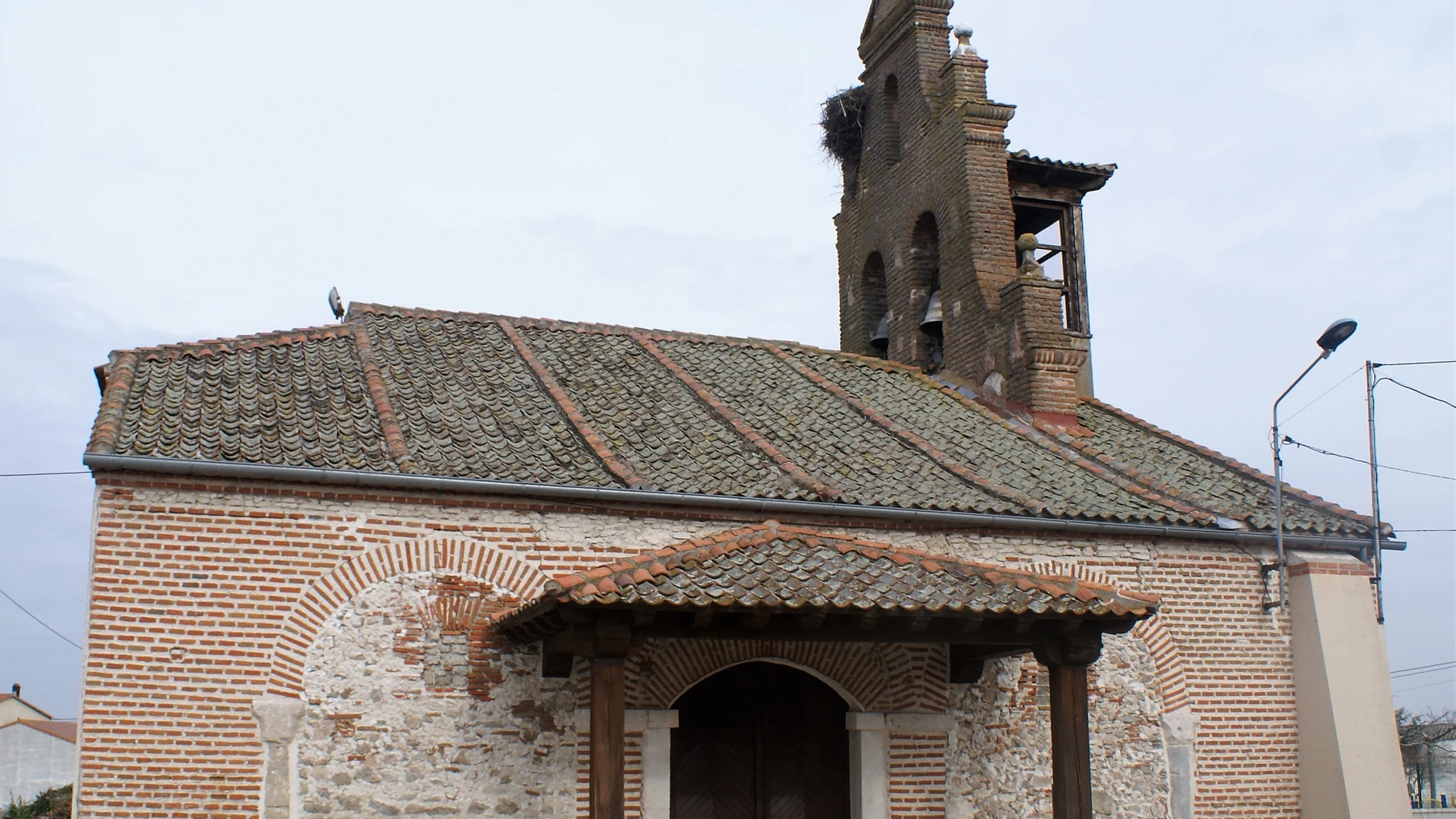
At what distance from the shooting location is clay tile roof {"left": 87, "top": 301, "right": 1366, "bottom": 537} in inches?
370

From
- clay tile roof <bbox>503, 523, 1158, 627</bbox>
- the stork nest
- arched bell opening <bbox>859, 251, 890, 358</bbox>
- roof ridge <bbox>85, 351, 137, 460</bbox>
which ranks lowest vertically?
clay tile roof <bbox>503, 523, 1158, 627</bbox>

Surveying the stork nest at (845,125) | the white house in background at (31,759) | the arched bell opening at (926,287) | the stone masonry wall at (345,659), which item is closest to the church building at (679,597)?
the stone masonry wall at (345,659)

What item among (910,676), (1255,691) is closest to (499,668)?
(910,676)

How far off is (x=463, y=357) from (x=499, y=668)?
3949 millimetres

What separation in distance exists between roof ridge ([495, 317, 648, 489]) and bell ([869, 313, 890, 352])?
5.22 metres

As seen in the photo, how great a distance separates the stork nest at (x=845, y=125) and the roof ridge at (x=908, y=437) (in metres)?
4.00

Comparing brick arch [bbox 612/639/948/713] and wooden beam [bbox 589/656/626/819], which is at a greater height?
brick arch [bbox 612/639/948/713]

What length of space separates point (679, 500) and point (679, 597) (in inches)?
70.3

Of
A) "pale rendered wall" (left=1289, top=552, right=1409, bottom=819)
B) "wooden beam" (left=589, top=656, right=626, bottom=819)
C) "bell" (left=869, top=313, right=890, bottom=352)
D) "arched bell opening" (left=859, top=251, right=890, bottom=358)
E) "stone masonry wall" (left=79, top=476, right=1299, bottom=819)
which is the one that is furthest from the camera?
"arched bell opening" (left=859, top=251, right=890, bottom=358)

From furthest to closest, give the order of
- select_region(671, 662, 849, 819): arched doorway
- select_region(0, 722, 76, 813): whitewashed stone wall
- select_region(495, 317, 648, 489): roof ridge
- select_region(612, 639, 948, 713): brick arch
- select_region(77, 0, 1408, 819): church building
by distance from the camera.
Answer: select_region(0, 722, 76, 813): whitewashed stone wall
select_region(671, 662, 849, 819): arched doorway
select_region(495, 317, 648, 489): roof ridge
select_region(612, 639, 948, 713): brick arch
select_region(77, 0, 1408, 819): church building

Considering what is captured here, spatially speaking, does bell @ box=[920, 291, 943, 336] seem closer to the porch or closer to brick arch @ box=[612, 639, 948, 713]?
brick arch @ box=[612, 639, 948, 713]

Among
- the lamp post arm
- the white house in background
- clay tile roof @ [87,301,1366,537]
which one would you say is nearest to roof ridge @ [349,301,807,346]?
clay tile roof @ [87,301,1366,537]

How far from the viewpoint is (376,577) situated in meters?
8.90

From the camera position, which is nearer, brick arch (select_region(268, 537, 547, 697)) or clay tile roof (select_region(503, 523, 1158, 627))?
clay tile roof (select_region(503, 523, 1158, 627))
